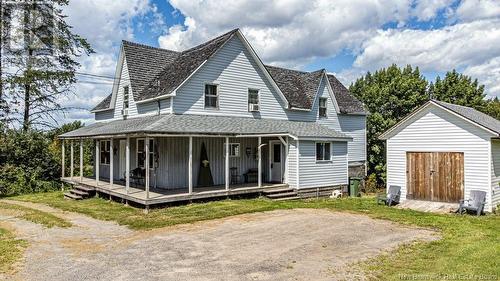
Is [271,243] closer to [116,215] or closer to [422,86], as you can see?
[116,215]

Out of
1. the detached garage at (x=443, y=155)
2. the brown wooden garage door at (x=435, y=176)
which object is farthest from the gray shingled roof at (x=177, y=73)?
the brown wooden garage door at (x=435, y=176)

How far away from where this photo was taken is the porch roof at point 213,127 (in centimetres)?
1560

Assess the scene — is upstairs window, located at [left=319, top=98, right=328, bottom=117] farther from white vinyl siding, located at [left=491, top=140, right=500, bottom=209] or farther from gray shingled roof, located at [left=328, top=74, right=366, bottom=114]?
white vinyl siding, located at [left=491, top=140, right=500, bottom=209]

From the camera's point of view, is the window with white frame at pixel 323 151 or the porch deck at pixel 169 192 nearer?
the porch deck at pixel 169 192

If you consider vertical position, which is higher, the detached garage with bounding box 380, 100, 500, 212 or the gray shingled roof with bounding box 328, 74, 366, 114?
the gray shingled roof with bounding box 328, 74, 366, 114

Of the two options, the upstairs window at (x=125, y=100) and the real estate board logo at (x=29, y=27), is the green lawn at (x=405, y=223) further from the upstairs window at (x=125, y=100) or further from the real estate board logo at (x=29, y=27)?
the real estate board logo at (x=29, y=27)

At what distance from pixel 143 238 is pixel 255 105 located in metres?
12.4

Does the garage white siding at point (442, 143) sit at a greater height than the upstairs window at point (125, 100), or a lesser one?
lesser

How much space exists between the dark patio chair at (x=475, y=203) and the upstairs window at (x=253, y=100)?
1129 cm

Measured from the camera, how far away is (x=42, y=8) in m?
27.0

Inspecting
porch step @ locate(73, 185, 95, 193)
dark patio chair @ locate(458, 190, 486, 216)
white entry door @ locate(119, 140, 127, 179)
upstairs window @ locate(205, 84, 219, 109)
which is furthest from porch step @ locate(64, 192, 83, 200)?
dark patio chair @ locate(458, 190, 486, 216)

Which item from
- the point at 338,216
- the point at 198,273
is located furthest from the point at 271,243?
the point at 338,216

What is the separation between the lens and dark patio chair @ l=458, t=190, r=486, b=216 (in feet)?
46.5

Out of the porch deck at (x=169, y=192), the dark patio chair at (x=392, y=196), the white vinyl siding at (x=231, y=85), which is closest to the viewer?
the porch deck at (x=169, y=192)
